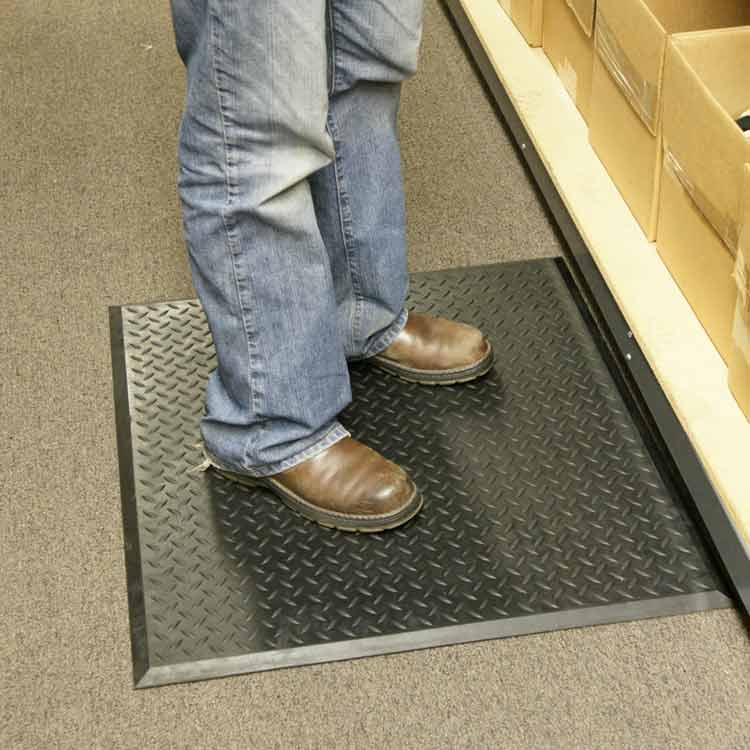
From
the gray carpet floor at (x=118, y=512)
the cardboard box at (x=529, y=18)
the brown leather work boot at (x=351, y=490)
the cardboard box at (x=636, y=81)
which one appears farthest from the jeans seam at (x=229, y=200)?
the cardboard box at (x=529, y=18)

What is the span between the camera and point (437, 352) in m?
1.68

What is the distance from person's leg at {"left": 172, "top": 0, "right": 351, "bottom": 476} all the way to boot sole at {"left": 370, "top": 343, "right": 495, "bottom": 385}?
0.72 feet

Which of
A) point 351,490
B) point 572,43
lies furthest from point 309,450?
point 572,43

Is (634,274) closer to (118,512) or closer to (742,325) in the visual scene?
(742,325)

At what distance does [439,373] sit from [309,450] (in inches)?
10.8

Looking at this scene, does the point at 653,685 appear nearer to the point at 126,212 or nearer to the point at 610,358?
the point at 610,358

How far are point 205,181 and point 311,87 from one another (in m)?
0.15

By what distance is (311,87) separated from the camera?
125 cm

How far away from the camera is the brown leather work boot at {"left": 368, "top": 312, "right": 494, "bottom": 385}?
1.68 metres

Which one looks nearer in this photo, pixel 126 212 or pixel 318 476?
pixel 318 476

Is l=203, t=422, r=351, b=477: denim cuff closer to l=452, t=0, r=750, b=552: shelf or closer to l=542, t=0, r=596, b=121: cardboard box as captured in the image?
l=452, t=0, r=750, b=552: shelf

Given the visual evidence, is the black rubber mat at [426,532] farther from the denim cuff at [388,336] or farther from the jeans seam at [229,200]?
the jeans seam at [229,200]

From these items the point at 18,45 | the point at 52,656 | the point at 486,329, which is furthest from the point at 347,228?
the point at 18,45

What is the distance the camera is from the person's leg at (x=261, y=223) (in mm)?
1210
